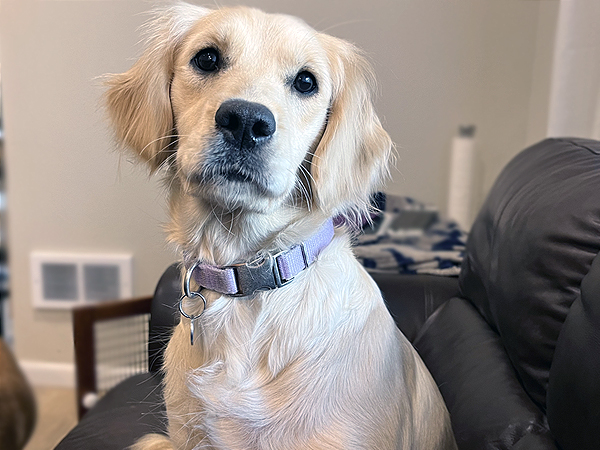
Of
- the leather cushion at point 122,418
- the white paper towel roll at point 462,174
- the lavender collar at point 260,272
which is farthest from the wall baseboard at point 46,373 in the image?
the white paper towel roll at point 462,174

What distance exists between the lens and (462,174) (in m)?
1.62

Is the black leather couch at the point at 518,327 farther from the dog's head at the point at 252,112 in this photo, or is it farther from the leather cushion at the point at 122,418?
the dog's head at the point at 252,112

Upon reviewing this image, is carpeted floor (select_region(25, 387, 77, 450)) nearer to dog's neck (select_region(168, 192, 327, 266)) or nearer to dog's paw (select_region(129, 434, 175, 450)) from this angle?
dog's paw (select_region(129, 434, 175, 450))

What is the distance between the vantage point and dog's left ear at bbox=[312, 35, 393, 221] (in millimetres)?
831

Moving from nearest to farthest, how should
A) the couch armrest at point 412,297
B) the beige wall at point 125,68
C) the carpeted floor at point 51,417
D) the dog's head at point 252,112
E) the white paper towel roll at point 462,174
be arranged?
the dog's head at point 252,112 → the carpeted floor at point 51,417 → the beige wall at point 125,68 → the couch armrest at point 412,297 → the white paper towel roll at point 462,174

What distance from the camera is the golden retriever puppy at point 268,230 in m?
0.73

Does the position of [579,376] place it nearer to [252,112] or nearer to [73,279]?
Answer: [252,112]

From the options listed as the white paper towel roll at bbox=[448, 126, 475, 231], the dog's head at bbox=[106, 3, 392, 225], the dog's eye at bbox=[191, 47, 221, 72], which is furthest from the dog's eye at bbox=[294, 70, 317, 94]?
the white paper towel roll at bbox=[448, 126, 475, 231]

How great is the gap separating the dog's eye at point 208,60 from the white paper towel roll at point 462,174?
101cm

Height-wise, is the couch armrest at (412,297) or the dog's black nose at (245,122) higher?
the dog's black nose at (245,122)

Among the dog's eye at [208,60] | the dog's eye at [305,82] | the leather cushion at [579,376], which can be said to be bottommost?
the leather cushion at [579,376]

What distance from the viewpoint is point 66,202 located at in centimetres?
115

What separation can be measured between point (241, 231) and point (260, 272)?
9 centimetres

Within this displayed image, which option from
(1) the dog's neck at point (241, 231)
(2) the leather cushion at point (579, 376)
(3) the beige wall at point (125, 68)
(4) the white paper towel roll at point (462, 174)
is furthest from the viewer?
(4) the white paper towel roll at point (462, 174)
